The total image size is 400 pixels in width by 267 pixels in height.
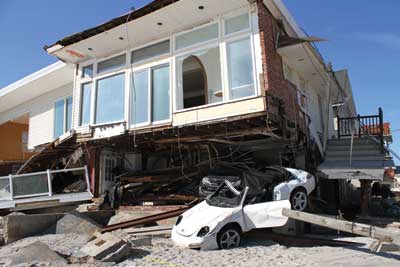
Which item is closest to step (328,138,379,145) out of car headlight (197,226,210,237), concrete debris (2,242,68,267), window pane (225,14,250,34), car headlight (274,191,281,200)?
car headlight (274,191,281,200)

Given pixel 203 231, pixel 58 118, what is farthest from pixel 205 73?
pixel 58 118

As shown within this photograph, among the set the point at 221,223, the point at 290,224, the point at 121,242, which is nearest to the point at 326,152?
the point at 290,224

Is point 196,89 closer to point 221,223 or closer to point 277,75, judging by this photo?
point 277,75

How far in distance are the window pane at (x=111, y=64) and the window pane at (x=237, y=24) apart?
14.0 feet

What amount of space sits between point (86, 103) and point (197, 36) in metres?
5.22

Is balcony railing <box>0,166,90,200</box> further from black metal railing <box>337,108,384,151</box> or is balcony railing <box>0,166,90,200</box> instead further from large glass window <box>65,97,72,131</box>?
black metal railing <box>337,108,384,151</box>

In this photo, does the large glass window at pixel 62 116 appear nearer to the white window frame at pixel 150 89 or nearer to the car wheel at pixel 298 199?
the white window frame at pixel 150 89

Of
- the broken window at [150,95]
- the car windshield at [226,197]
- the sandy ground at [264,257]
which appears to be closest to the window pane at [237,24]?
the broken window at [150,95]

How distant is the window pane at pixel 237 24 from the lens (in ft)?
33.1

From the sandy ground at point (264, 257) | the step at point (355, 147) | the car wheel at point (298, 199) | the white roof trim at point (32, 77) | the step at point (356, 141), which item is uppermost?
the white roof trim at point (32, 77)

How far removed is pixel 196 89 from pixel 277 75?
6460 millimetres

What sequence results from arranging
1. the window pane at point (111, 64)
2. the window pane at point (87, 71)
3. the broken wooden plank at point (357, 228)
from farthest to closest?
1. the window pane at point (87, 71)
2. the window pane at point (111, 64)
3. the broken wooden plank at point (357, 228)

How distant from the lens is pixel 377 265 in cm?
683

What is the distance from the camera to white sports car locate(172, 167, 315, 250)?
8.28 meters
